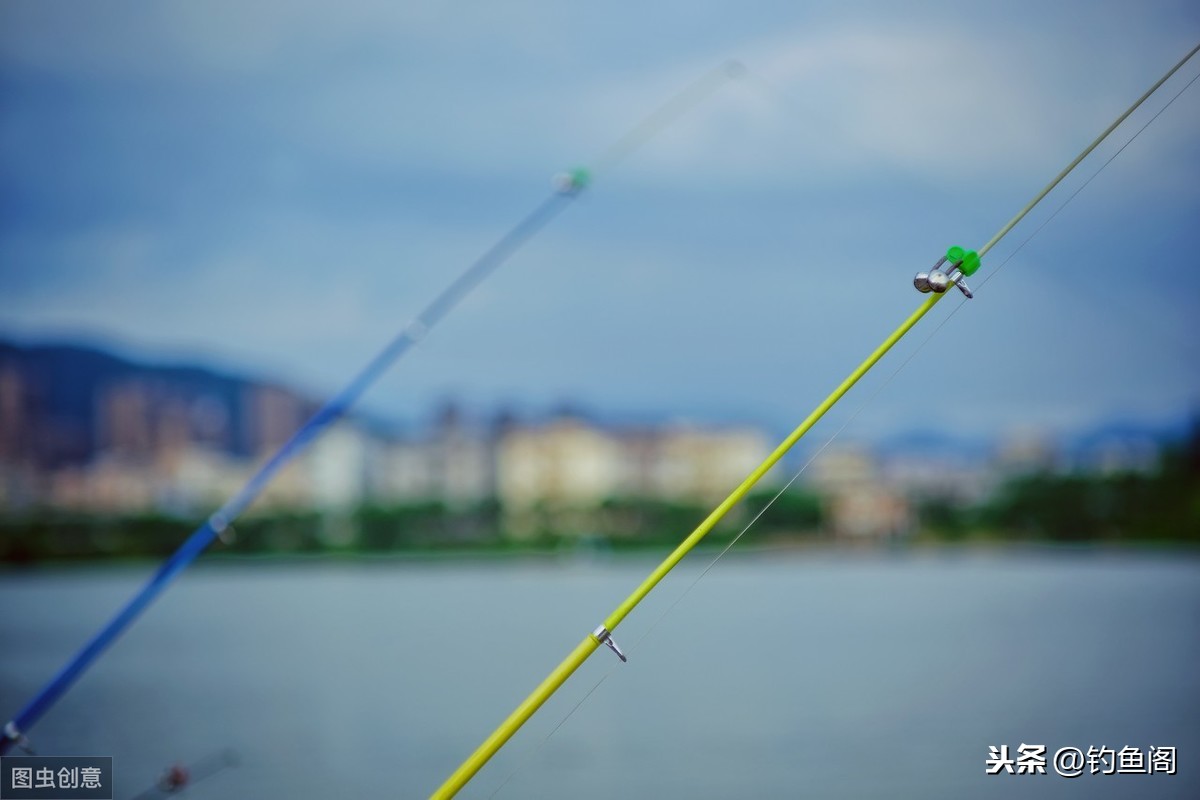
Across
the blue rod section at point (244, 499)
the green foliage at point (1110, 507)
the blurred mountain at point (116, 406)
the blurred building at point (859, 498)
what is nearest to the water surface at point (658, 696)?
the blue rod section at point (244, 499)

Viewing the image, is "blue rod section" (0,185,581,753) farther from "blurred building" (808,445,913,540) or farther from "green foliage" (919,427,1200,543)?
"blurred building" (808,445,913,540)

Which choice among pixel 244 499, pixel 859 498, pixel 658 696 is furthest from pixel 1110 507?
pixel 244 499

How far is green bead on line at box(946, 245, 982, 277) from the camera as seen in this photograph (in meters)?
4.91

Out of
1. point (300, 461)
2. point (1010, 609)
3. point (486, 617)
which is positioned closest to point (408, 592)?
A: point (486, 617)

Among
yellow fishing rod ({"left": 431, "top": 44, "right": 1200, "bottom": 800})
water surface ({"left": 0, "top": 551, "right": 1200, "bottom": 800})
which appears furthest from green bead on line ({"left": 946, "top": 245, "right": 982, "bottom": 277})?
water surface ({"left": 0, "top": 551, "right": 1200, "bottom": 800})

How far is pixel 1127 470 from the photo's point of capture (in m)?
70.0

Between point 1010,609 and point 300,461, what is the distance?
73.4 metres

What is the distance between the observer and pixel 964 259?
4.94 m

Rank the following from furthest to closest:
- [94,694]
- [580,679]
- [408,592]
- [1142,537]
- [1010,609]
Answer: [1142,537]
[408,592]
[1010,609]
[94,694]
[580,679]

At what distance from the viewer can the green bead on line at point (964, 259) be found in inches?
193

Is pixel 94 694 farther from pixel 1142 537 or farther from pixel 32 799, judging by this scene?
pixel 1142 537

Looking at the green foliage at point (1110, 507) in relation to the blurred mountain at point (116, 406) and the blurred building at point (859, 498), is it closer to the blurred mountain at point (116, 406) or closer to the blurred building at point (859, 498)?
the blurred building at point (859, 498)

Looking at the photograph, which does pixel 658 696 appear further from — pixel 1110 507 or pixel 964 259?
pixel 1110 507

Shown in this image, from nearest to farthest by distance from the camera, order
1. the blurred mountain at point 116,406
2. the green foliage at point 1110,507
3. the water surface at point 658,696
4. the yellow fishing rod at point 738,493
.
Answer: the yellow fishing rod at point 738,493
the water surface at point 658,696
the green foliage at point 1110,507
the blurred mountain at point 116,406
